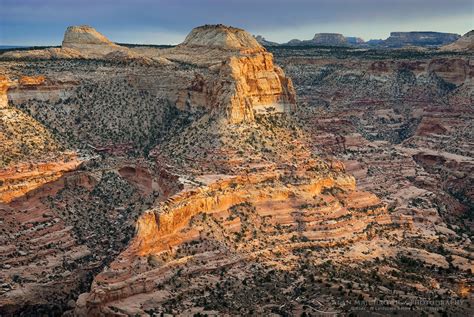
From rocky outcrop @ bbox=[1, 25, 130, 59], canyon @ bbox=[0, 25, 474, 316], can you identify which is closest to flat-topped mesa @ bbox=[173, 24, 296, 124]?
canyon @ bbox=[0, 25, 474, 316]

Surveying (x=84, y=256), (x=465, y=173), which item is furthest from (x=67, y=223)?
(x=465, y=173)

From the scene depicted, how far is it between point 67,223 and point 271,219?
637 inches

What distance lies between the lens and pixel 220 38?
95500mm

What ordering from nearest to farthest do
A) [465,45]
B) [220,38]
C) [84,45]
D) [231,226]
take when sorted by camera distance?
[231,226] < [220,38] < [84,45] < [465,45]

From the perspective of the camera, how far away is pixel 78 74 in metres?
69.9

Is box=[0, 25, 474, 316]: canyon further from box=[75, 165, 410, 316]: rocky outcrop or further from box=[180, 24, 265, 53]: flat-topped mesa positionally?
box=[180, 24, 265, 53]: flat-topped mesa

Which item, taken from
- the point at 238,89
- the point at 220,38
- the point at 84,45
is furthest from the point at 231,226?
the point at 84,45

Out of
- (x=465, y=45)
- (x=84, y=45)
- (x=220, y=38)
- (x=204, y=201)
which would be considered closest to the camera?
(x=204, y=201)

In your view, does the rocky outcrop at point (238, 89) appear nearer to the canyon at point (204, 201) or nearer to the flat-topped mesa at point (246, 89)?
the flat-topped mesa at point (246, 89)

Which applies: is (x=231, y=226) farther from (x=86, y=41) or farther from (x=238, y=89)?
(x=86, y=41)

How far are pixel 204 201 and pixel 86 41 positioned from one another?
5797cm

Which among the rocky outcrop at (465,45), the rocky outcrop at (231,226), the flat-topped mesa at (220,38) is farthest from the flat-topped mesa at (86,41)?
the rocky outcrop at (465,45)

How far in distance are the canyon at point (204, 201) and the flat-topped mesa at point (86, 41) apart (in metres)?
12.9

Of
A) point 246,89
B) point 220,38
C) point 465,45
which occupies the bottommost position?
point 246,89
